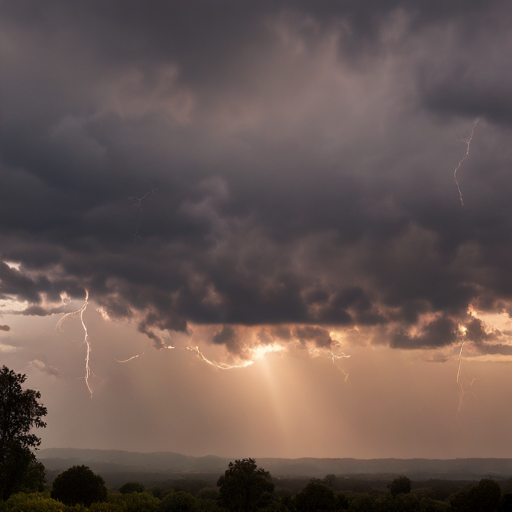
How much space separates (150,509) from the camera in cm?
5238

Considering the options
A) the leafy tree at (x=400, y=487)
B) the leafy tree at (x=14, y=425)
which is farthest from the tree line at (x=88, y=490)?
the leafy tree at (x=400, y=487)

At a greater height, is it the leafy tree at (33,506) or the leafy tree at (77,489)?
the leafy tree at (33,506)

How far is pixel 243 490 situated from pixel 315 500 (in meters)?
12.1

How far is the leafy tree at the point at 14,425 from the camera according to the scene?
4912cm

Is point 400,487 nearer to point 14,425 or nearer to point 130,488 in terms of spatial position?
point 130,488

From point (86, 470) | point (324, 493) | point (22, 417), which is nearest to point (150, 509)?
point (86, 470)

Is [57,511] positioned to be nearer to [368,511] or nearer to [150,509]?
[150,509]

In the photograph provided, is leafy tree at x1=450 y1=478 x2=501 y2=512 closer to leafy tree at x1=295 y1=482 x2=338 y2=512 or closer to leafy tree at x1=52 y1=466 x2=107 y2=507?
leafy tree at x1=295 y1=482 x2=338 y2=512

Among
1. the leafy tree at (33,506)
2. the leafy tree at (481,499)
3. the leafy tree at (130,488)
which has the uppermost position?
the leafy tree at (33,506)

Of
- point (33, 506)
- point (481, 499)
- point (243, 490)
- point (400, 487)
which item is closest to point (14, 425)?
point (33, 506)

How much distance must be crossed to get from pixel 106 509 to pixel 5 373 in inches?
840

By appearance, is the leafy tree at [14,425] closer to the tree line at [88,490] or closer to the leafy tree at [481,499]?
the tree line at [88,490]

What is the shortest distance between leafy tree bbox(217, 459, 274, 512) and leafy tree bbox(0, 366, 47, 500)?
25.1 metres

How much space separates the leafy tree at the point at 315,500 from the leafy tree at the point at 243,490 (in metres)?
6.72
